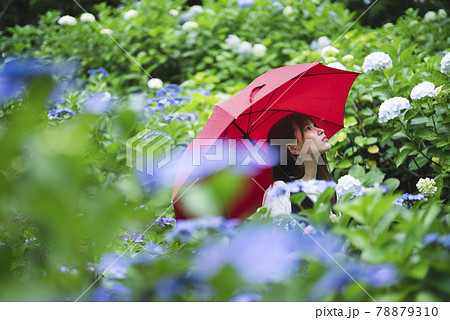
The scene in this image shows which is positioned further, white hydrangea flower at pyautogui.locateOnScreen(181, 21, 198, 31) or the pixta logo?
white hydrangea flower at pyautogui.locateOnScreen(181, 21, 198, 31)

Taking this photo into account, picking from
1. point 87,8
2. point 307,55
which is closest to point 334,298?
point 307,55

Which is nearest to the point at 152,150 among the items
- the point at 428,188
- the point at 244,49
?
the point at 428,188

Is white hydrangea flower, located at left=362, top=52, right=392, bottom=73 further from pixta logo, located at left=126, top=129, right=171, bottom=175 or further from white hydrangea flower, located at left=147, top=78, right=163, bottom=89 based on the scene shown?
white hydrangea flower, located at left=147, top=78, right=163, bottom=89

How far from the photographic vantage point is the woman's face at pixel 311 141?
2006 millimetres

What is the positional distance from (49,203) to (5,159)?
0.09m

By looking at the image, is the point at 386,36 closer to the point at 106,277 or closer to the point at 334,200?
the point at 334,200

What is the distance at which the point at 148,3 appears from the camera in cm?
465

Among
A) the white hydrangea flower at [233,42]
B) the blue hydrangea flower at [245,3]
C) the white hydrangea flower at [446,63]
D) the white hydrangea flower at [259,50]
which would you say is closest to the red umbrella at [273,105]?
the white hydrangea flower at [446,63]

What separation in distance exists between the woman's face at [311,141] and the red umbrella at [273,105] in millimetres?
88

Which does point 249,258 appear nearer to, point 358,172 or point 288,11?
point 358,172

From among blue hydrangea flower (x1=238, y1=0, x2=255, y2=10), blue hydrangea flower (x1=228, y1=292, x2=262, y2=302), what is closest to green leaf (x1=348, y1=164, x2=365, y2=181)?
blue hydrangea flower (x1=228, y1=292, x2=262, y2=302)

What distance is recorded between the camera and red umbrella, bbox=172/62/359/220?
175cm

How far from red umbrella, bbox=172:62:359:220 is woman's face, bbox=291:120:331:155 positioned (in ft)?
0.29

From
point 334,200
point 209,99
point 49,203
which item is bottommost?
point 334,200
